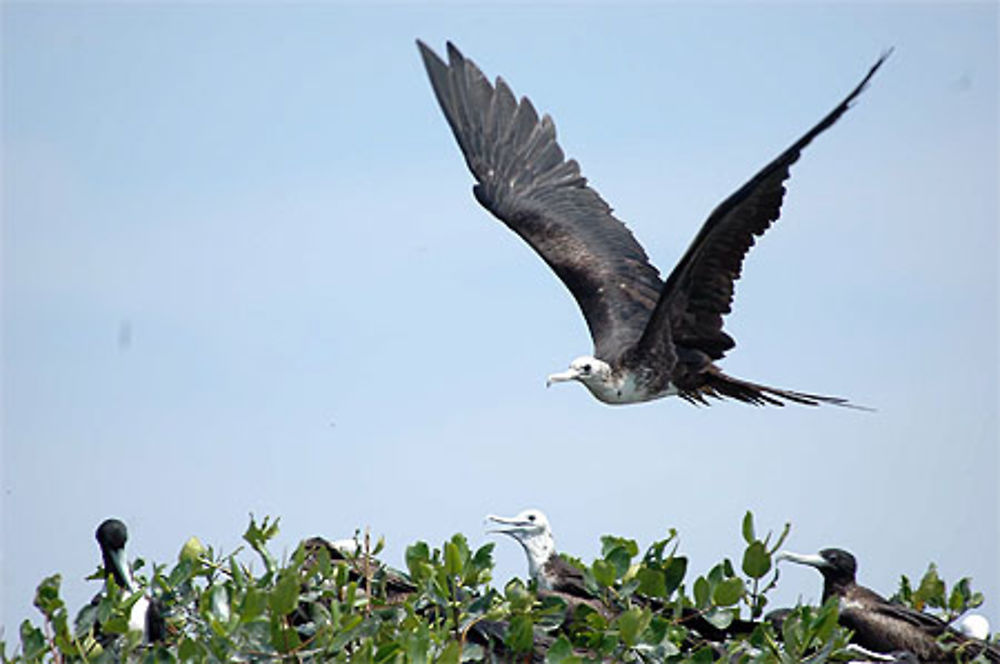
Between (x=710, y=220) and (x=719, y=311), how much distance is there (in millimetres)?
1115

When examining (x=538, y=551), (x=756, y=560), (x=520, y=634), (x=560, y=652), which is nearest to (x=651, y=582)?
(x=756, y=560)

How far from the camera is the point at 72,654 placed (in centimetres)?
491

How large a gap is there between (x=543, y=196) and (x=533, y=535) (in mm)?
3853

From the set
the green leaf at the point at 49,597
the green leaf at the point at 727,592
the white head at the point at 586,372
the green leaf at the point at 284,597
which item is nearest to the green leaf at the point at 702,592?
the green leaf at the point at 727,592

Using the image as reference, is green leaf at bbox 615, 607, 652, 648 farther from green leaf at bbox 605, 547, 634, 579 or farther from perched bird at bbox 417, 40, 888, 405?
perched bird at bbox 417, 40, 888, 405

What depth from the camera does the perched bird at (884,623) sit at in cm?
587

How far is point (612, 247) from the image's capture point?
32.8ft

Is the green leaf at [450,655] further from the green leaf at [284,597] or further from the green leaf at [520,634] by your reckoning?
the green leaf at [520,634]

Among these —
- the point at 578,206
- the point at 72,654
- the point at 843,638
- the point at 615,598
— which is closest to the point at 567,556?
the point at 615,598

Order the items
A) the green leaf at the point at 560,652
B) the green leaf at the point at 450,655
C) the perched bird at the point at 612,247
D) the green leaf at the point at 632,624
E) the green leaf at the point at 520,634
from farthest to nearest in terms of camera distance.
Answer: the perched bird at the point at 612,247 → the green leaf at the point at 520,634 → the green leaf at the point at 632,624 → the green leaf at the point at 560,652 → the green leaf at the point at 450,655

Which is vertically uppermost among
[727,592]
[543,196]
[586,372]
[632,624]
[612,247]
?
[543,196]

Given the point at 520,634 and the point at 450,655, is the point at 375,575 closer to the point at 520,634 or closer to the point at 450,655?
the point at 520,634

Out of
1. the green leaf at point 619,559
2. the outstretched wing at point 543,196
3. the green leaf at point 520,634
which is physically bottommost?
the green leaf at point 520,634

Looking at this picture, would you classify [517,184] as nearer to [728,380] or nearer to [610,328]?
[610,328]
